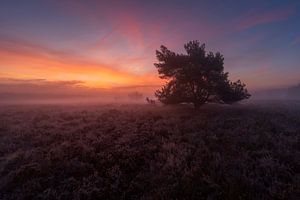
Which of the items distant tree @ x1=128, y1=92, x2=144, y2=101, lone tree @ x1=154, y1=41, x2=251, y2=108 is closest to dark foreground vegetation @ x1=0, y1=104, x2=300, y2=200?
lone tree @ x1=154, y1=41, x2=251, y2=108

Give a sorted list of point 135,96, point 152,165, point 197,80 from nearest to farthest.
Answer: point 152,165 < point 197,80 < point 135,96

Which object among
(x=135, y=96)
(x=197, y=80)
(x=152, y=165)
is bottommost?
(x=152, y=165)

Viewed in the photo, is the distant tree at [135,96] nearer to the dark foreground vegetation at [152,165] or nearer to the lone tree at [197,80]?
the lone tree at [197,80]

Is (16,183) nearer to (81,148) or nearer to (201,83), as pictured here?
(81,148)

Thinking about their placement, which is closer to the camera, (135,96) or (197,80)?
(197,80)

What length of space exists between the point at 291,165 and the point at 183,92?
1548cm

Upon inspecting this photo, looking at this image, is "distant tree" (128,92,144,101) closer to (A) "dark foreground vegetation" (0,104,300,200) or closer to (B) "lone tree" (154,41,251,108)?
(B) "lone tree" (154,41,251,108)

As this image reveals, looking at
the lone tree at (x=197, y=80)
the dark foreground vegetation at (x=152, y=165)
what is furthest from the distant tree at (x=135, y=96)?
the dark foreground vegetation at (x=152, y=165)

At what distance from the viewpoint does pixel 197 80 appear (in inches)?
989

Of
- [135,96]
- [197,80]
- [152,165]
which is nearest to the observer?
[152,165]

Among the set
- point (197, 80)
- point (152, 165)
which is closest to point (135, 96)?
point (197, 80)

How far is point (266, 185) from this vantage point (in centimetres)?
819

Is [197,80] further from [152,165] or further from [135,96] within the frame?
[135,96]

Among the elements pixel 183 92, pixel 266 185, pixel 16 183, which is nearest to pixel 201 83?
pixel 183 92
